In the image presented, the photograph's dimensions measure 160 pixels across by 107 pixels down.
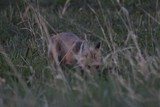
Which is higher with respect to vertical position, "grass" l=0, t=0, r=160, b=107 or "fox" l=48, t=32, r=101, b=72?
"grass" l=0, t=0, r=160, b=107

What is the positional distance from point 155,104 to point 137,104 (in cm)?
17

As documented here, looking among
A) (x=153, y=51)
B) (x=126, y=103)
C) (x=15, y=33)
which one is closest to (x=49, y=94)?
(x=126, y=103)

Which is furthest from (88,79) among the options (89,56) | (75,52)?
(75,52)

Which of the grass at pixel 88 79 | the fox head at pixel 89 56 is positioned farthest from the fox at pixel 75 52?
the grass at pixel 88 79

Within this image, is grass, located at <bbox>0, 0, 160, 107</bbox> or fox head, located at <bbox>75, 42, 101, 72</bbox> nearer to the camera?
grass, located at <bbox>0, 0, 160, 107</bbox>

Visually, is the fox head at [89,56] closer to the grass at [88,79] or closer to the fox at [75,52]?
the fox at [75,52]

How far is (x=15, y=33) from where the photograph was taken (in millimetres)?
11445

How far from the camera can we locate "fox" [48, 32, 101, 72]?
7941mm

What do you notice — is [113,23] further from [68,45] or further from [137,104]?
[137,104]

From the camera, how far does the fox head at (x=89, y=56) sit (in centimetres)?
784

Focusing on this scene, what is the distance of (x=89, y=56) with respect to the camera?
8.19 m

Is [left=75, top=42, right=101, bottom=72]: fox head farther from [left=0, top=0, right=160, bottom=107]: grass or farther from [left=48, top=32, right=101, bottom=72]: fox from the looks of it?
[left=0, top=0, right=160, bottom=107]: grass

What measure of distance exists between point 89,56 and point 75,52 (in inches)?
30.7

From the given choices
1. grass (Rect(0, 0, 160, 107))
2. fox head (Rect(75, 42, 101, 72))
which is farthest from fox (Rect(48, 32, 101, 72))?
grass (Rect(0, 0, 160, 107))
